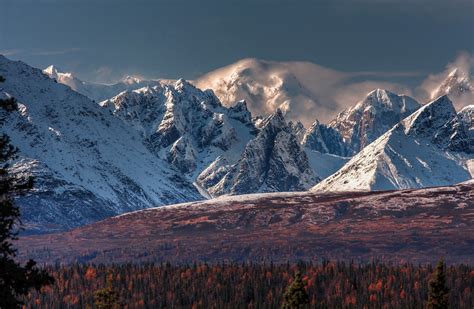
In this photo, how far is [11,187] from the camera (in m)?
59.1

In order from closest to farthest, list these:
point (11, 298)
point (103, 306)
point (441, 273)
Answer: point (11, 298), point (103, 306), point (441, 273)

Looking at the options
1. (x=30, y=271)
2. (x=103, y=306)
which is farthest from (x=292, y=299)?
(x=30, y=271)

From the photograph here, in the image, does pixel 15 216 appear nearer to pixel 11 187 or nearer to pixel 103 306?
pixel 11 187

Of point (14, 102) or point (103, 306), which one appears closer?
point (14, 102)

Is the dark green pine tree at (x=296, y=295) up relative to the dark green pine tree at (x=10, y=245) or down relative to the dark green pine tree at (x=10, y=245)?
down

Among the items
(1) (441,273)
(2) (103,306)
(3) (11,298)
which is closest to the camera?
(3) (11,298)

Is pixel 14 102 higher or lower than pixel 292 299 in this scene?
higher

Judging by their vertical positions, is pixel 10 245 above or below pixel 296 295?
above

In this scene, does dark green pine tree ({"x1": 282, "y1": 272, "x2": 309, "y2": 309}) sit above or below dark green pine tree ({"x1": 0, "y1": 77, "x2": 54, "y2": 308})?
below

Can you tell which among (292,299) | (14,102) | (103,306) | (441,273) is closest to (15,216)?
(14,102)

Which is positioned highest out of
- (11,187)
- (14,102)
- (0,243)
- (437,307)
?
(14,102)

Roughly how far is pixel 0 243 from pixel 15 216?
6.55ft

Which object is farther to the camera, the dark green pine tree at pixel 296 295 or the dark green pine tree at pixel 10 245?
the dark green pine tree at pixel 296 295

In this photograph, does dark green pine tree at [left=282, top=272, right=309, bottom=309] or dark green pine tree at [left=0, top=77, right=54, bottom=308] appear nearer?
dark green pine tree at [left=0, top=77, right=54, bottom=308]
